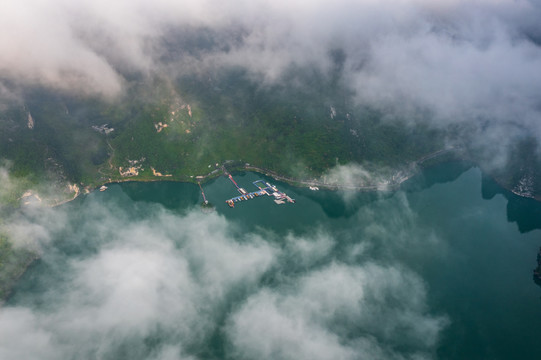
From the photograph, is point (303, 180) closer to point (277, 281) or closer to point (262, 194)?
point (262, 194)

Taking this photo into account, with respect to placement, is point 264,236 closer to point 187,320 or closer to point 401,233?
point 187,320

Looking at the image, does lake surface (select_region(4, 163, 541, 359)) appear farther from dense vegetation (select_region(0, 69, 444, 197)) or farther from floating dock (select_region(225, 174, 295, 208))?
dense vegetation (select_region(0, 69, 444, 197))

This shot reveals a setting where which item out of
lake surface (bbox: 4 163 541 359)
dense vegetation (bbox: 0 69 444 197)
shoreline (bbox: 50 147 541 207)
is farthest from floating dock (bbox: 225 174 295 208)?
dense vegetation (bbox: 0 69 444 197)

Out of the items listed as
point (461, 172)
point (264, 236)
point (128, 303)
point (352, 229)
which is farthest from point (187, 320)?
point (461, 172)

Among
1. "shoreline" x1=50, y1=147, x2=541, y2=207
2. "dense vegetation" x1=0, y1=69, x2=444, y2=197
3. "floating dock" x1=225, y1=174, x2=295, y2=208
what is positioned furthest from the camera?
"shoreline" x1=50, y1=147, x2=541, y2=207

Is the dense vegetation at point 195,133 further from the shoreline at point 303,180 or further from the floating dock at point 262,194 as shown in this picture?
the floating dock at point 262,194

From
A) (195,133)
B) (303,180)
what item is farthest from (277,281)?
(195,133)

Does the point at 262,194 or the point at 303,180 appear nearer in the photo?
the point at 262,194
